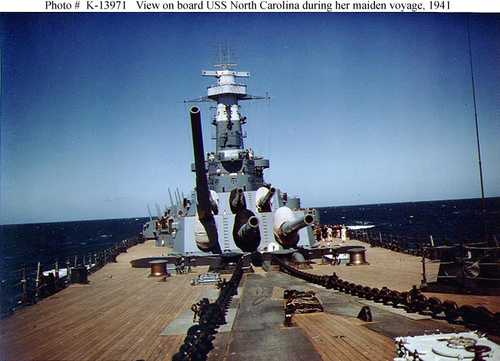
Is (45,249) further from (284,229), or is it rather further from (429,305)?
(429,305)

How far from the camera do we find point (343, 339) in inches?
217

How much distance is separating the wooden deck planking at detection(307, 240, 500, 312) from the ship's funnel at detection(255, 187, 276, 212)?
9.03 feet

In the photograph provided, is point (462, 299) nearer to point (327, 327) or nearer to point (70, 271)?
point (327, 327)

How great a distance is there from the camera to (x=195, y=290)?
1003cm

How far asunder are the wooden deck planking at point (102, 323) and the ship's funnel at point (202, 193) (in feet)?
6.90

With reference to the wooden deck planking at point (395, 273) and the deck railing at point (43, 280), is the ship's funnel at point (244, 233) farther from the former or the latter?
the deck railing at point (43, 280)

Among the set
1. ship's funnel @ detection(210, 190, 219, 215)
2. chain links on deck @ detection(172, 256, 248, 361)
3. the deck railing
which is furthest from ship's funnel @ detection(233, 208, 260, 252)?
chain links on deck @ detection(172, 256, 248, 361)

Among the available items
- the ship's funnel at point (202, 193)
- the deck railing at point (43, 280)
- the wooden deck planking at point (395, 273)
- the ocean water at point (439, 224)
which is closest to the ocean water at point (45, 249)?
the deck railing at point (43, 280)

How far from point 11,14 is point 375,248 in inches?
641

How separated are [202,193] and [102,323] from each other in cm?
535

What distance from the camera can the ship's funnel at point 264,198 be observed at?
1473cm

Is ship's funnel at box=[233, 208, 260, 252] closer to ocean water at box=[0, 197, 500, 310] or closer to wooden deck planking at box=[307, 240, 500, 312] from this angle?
wooden deck planking at box=[307, 240, 500, 312]

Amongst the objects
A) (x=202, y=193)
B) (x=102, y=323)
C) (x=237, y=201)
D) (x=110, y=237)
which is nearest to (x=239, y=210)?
(x=237, y=201)

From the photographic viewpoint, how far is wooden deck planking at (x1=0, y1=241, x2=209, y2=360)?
5.70 m
